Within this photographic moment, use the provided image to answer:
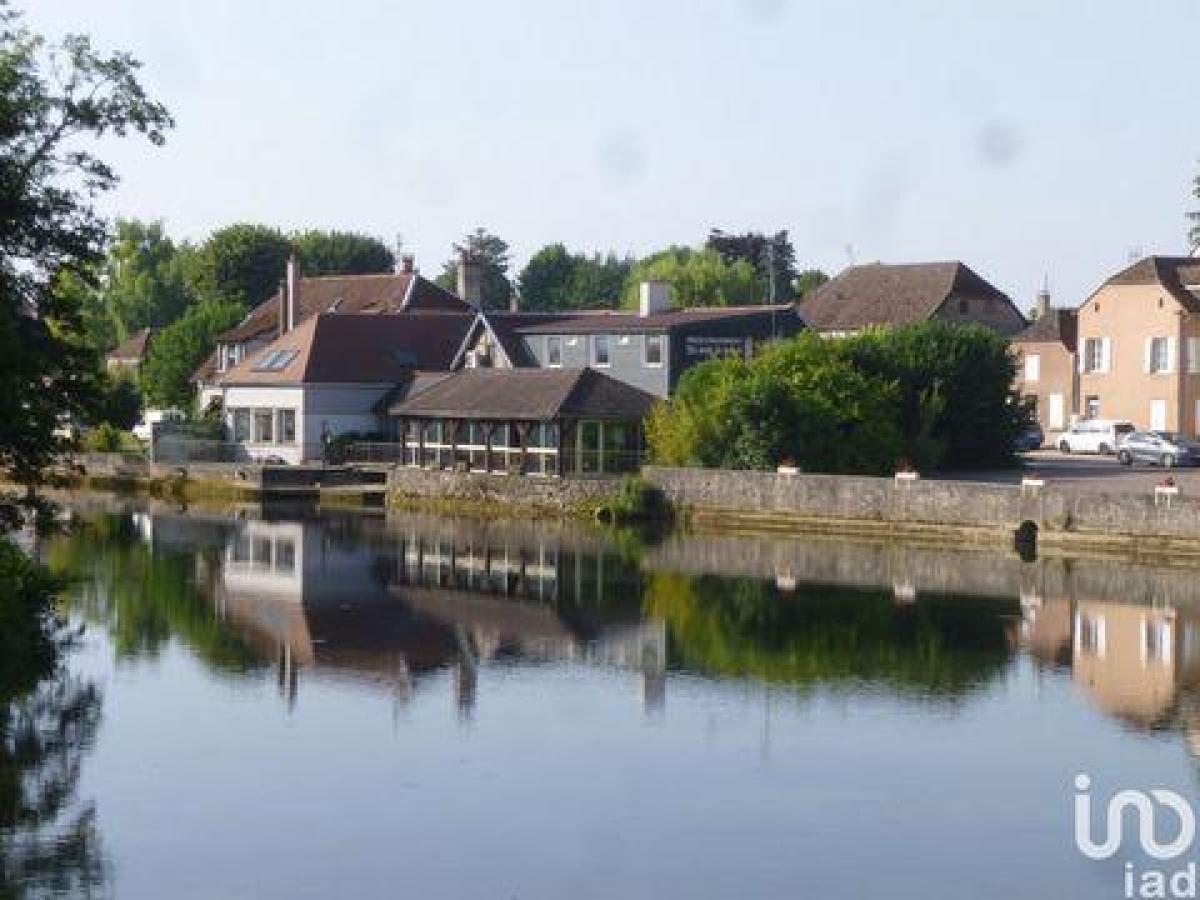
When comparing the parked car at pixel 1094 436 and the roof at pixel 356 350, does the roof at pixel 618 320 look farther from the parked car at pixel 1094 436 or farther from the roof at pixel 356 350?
the parked car at pixel 1094 436

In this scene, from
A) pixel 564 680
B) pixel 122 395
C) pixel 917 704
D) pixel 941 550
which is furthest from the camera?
pixel 122 395

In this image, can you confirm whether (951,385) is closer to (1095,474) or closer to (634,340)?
(1095,474)

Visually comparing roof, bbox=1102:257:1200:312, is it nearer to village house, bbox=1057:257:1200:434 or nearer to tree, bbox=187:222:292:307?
village house, bbox=1057:257:1200:434

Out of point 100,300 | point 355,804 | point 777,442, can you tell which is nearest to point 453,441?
point 777,442

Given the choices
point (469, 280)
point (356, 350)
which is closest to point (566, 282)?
point (469, 280)

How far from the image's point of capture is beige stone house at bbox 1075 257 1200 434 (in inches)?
2980

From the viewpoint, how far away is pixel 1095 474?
2562 inches

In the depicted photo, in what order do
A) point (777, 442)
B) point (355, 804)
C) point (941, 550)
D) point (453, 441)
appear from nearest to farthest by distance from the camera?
point (355, 804)
point (941, 550)
point (777, 442)
point (453, 441)

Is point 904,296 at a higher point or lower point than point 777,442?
higher

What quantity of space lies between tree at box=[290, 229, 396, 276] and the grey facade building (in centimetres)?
5606

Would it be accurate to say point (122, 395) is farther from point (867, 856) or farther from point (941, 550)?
point (867, 856)

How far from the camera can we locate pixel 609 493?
6550 centimetres

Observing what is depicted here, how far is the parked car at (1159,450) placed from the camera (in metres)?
67.8

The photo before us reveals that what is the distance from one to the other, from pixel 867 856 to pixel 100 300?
11427cm
